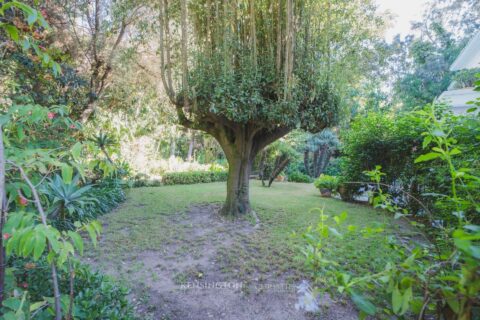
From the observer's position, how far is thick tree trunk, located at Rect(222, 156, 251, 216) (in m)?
5.50

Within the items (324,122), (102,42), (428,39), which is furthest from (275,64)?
(428,39)

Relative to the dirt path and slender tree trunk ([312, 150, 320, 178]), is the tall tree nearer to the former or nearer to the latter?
the dirt path

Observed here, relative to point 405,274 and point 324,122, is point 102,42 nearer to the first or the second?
point 324,122

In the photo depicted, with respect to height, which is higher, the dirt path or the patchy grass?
the patchy grass

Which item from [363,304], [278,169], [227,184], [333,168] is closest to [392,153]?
[227,184]

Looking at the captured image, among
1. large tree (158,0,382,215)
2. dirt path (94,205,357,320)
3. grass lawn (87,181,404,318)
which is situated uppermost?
large tree (158,0,382,215)

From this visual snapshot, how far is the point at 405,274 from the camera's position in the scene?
27.4 inches

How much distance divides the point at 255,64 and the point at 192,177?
783 centimetres

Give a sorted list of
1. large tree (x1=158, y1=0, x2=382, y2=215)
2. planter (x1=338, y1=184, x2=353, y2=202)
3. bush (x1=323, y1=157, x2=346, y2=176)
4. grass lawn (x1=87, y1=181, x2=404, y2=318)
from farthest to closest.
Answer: bush (x1=323, y1=157, x2=346, y2=176) → planter (x1=338, y1=184, x2=353, y2=202) → large tree (x1=158, y1=0, x2=382, y2=215) → grass lawn (x1=87, y1=181, x2=404, y2=318)

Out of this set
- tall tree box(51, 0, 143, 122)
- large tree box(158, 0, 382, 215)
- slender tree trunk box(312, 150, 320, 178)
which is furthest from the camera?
slender tree trunk box(312, 150, 320, 178)

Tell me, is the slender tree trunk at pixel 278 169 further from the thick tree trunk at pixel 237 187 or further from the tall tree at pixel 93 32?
the tall tree at pixel 93 32

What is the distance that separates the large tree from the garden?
0.11ft

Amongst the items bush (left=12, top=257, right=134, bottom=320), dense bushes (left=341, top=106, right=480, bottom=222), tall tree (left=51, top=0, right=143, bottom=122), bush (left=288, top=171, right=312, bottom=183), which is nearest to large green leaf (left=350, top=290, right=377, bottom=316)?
bush (left=12, top=257, right=134, bottom=320)

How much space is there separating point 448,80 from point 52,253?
19.9 meters
